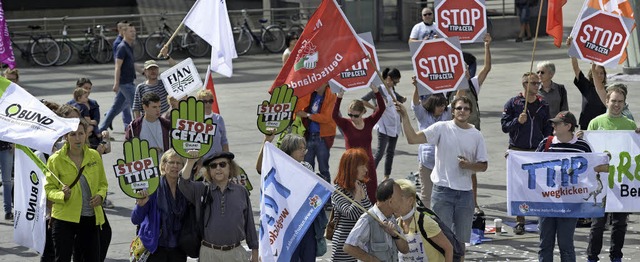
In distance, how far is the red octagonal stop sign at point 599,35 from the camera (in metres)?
12.8

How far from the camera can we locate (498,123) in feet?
61.9

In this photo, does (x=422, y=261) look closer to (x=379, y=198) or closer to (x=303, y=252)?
(x=379, y=198)

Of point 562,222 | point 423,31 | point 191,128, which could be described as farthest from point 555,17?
point 191,128

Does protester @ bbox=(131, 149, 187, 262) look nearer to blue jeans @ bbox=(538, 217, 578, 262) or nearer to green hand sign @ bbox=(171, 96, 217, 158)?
green hand sign @ bbox=(171, 96, 217, 158)

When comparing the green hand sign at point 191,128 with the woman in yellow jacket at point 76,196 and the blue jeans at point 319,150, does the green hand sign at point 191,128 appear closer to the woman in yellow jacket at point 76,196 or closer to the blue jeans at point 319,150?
the woman in yellow jacket at point 76,196

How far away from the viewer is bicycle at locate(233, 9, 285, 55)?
29.2 meters

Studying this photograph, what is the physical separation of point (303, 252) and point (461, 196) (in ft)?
5.80

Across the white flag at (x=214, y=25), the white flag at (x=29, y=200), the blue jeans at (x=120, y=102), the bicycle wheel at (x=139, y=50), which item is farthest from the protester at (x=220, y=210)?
the bicycle wheel at (x=139, y=50)

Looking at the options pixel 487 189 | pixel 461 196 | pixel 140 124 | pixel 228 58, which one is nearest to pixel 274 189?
pixel 461 196

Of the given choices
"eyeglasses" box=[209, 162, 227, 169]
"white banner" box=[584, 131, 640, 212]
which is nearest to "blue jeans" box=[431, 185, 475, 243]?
"white banner" box=[584, 131, 640, 212]

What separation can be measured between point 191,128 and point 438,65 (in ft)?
12.1

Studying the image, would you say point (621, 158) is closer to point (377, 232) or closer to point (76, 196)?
point (377, 232)

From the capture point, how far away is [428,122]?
12.5 m

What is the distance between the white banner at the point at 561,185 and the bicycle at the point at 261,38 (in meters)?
18.9
